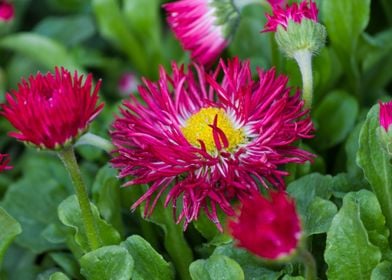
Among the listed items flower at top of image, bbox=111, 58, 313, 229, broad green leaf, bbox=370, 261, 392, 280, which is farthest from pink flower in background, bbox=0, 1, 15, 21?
broad green leaf, bbox=370, 261, 392, 280

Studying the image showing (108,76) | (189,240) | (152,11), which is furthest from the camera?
(108,76)

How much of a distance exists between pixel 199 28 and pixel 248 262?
340 mm

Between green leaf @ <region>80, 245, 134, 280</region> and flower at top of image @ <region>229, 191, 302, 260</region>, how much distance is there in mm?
222

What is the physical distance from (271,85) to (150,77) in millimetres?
518

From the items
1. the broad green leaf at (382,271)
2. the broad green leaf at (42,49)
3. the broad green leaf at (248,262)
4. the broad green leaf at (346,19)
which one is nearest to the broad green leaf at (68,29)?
the broad green leaf at (42,49)

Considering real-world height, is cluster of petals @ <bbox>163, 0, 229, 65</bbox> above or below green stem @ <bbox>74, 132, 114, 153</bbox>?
above

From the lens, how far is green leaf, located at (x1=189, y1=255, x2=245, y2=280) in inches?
31.0

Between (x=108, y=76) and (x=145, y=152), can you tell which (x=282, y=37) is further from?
(x=108, y=76)

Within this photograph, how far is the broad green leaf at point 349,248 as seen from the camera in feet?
2.55

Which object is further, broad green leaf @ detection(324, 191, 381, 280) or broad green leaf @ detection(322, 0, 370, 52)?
broad green leaf @ detection(322, 0, 370, 52)

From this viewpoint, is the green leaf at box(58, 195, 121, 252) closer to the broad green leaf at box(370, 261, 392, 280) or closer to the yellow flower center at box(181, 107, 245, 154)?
the yellow flower center at box(181, 107, 245, 154)

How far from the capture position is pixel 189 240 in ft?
3.22

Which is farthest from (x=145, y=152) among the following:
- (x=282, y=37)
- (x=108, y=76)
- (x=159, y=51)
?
(x=108, y=76)

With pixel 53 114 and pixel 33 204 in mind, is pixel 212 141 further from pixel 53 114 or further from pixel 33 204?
pixel 33 204
